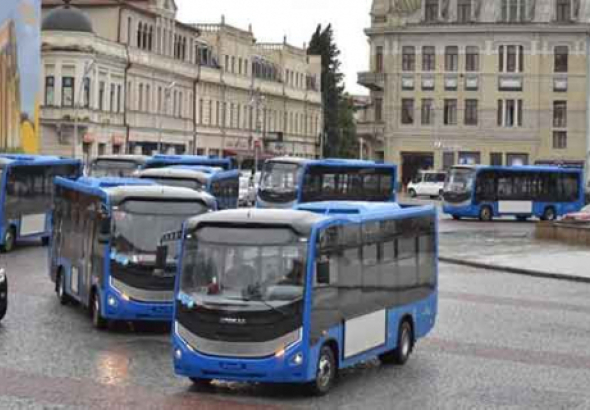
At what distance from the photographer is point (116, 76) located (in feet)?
271

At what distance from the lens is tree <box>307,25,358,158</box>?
130 meters

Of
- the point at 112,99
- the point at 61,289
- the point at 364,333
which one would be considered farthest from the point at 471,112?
the point at 364,333

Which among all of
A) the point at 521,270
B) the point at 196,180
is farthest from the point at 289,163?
the point at 521,270

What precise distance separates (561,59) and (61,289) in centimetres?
8333

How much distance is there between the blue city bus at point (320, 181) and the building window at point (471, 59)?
167 feet

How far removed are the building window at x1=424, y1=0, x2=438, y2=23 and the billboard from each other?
42.9m

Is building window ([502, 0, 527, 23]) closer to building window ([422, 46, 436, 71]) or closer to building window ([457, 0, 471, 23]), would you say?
building window ([457, 0, 471, 23])

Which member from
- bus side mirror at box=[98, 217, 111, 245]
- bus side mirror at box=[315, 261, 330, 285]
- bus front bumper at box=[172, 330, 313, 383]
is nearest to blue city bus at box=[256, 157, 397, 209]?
bus side mirror at box=[98, 217, 111, 245]

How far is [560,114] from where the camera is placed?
105750mm

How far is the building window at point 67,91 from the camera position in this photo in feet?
254

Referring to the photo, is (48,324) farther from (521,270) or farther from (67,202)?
(521,270)

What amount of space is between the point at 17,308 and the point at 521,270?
53.7 ft

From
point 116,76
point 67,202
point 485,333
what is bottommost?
point 485,333

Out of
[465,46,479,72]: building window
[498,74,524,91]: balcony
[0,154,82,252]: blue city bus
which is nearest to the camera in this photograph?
[0,154,82,252]: blue city bus
